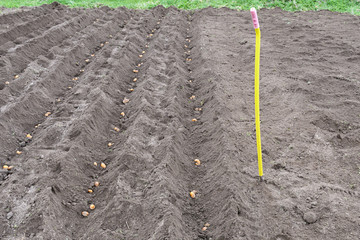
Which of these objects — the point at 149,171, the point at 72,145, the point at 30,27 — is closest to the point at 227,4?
the point at 30,27

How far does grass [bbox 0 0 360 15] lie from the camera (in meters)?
11.0

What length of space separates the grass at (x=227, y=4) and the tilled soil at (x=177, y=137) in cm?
370

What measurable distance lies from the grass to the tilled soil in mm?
3697

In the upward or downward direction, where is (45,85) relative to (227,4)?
upward

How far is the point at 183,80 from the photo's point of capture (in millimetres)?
5723

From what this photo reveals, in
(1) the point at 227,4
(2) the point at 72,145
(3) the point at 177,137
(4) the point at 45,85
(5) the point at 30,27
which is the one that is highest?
(5) the point at 30,27

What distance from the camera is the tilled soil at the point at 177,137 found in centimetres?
300

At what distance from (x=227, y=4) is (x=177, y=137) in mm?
8921

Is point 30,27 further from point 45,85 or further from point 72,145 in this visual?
point 72,145

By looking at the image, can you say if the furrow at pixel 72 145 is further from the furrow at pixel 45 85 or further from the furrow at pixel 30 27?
the furrow at pixel 30 27

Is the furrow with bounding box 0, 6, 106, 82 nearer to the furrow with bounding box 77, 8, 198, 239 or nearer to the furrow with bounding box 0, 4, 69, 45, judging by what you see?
the furrow with bounding box 0, 4, 69, 45

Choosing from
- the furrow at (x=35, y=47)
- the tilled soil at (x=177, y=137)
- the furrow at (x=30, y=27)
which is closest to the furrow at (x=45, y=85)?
the tilled soil at (x=177, y=137)

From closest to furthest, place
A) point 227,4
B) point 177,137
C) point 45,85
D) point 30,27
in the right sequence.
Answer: point 177,137
point 45,85
point 30,27
point 227,4

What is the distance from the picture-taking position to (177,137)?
4.12 m
